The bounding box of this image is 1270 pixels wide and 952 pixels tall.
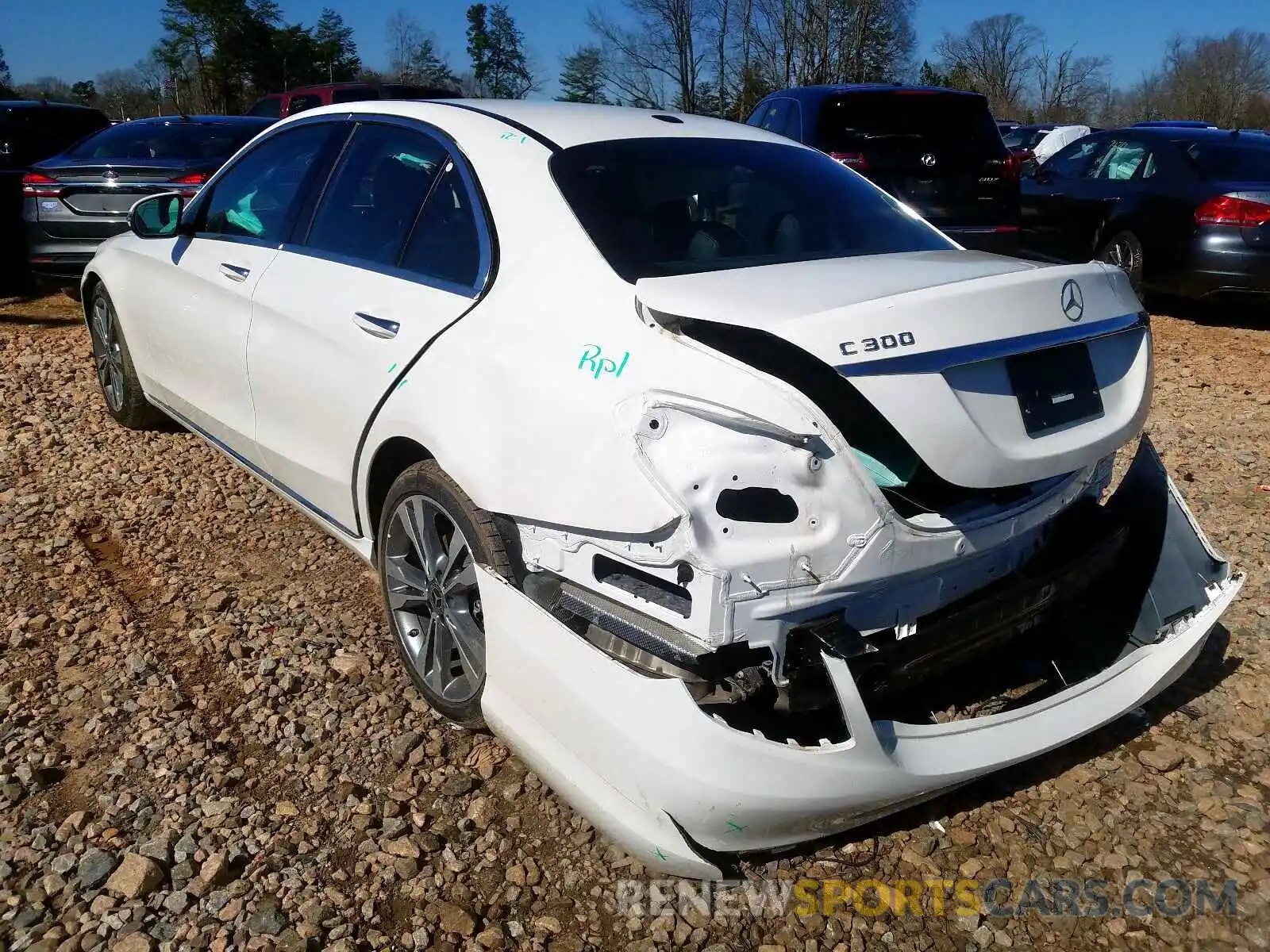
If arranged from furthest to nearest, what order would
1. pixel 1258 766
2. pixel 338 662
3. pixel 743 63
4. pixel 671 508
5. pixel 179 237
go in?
pixel 743 63
pixel 179 237
pixel 338 662
pixel 1258 766
pixel 671 508

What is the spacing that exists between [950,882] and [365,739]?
157 cm

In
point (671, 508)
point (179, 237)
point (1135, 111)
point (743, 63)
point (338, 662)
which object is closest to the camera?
point (671, 508)

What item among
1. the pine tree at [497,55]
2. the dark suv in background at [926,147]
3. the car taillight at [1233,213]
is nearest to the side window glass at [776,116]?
the dark suv in background at [926,147]

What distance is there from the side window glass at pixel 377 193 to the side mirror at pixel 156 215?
1274 mm

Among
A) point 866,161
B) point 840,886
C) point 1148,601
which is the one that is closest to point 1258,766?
point 1148,601

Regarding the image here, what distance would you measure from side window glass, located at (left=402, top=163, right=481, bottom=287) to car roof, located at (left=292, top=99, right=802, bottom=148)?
0.77 ft

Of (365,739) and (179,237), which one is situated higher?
(179,237)

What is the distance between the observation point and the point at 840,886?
2336 millimetres

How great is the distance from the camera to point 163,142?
8.44 meters

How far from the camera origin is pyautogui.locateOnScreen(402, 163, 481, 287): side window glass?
271cm

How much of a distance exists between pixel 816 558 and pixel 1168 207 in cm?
762

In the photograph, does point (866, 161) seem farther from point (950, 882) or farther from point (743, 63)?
point (743, 63)

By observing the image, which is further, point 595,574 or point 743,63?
point 743,63

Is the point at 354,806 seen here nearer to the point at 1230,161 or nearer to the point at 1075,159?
the point at 1230,161
